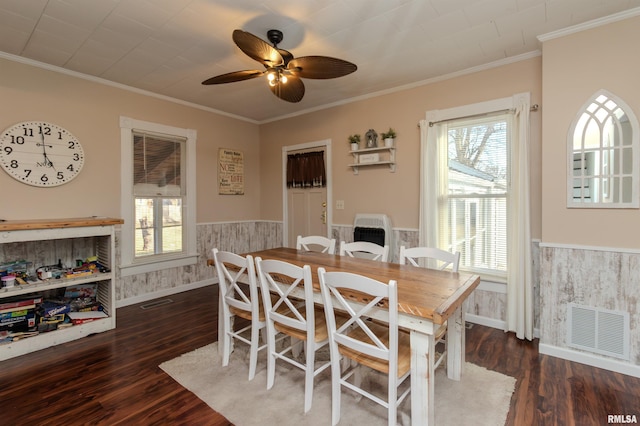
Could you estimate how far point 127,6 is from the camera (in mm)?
2238

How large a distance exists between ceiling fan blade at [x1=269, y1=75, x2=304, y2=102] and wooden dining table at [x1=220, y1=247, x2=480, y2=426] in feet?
4.94

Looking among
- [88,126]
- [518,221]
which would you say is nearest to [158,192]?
[88,126]

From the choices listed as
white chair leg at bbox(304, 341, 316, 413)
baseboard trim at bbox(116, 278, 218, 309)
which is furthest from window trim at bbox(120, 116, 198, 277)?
white chair leg at bbox(304, 341, 316, 413)

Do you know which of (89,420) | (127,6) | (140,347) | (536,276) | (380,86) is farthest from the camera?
(380,86)

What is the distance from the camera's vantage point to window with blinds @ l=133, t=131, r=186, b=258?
3994 mm

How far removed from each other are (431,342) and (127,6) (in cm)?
298

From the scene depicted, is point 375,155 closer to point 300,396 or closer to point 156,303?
point 300,396

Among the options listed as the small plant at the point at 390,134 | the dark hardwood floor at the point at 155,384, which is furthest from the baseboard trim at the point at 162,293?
the small plant at the point at 390,134

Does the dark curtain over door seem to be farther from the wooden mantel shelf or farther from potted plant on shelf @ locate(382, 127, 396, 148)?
the wooden mantel shelf

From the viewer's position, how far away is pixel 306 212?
484 centimetres

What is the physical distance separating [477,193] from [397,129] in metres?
1.21

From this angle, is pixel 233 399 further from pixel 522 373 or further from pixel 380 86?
pixel 380 86

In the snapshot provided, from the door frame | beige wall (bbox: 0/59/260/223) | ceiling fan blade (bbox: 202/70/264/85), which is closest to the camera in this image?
ceiling fan blade (bbox: 202/70/264/85)

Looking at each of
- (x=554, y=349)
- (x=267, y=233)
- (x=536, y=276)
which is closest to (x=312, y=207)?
(x=267, y=233)
